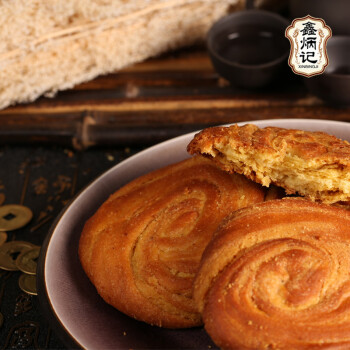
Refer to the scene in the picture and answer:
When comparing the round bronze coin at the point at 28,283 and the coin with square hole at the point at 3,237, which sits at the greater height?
the coin with square hole at the point at 3,237

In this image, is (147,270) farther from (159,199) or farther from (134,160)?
(134,160)

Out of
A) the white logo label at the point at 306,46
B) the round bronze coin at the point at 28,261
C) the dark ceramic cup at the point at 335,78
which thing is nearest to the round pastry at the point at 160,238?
the round bronze coin at the point at 28,261

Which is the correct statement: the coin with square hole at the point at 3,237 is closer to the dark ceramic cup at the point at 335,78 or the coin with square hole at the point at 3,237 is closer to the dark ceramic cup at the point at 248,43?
the dark ceramic cup at the point at 248,43

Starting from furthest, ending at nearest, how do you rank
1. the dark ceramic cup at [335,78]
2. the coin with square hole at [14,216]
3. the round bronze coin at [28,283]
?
1. the dark ceramic cup at [335,78]
2. the coin with square hole at [14,216]
3. the round bronze coin at [28,283]

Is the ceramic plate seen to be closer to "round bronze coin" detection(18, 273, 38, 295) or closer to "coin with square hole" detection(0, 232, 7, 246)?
"round bronze coin" detection(18, 273, 38, 295)

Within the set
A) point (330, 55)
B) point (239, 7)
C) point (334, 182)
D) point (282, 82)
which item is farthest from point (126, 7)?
point (334, 182)

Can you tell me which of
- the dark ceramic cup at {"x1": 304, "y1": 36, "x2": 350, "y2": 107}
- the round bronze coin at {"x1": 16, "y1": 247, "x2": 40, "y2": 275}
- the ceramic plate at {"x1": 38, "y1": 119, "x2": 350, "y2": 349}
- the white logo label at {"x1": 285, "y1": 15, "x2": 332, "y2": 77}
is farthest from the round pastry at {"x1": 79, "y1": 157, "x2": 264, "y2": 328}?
the dark ceramic cup at {"x1": 304, "y1": 36, "x2": 350, "y2": 107}
